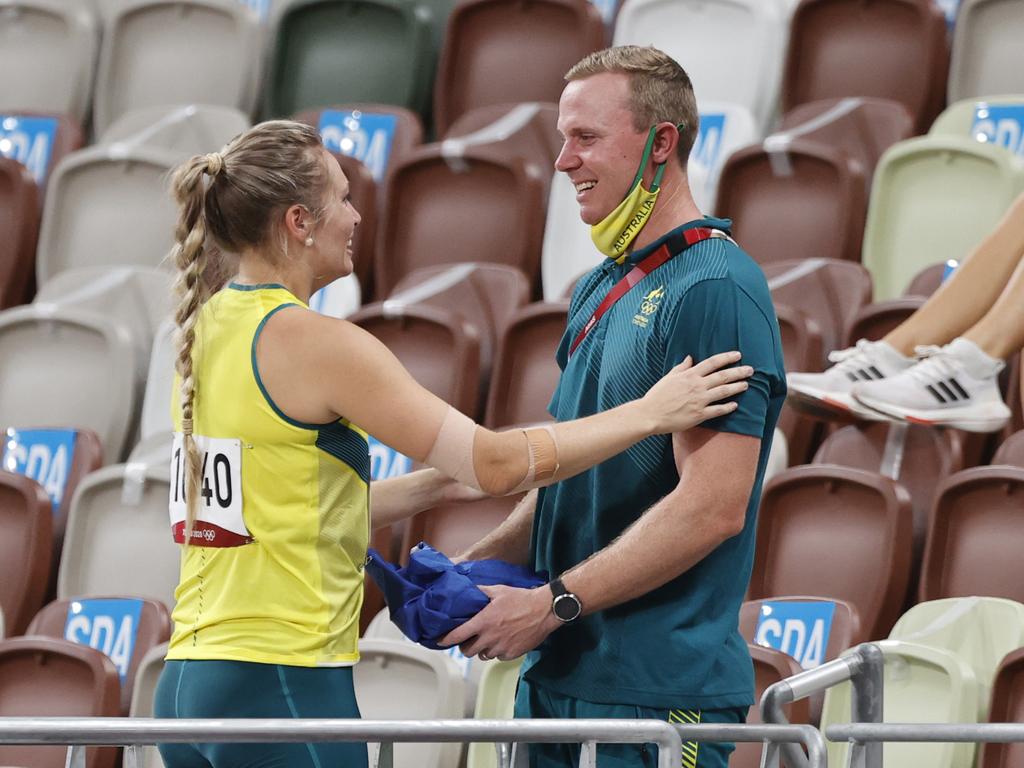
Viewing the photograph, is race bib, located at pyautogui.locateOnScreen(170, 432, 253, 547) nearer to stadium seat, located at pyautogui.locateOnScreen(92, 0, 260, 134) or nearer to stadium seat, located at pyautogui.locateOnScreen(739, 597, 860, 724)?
stadium seat, located at pyautogui.locateOnScreen(739, 597, 860, 724)

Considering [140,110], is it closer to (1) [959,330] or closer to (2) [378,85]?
(2) [378,85]

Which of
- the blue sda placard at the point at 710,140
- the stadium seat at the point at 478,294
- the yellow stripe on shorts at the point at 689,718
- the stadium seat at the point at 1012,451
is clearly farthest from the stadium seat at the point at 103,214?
the yellow stripe on shorts at the point at 689,718

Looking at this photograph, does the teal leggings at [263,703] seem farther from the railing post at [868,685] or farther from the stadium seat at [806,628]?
the stadium seat at [806,628]

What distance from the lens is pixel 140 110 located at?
6.38 m

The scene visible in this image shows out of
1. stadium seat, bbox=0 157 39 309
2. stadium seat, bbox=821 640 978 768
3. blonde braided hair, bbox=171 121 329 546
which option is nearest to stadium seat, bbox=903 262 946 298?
stadium seat, bbox=821 640 978 768

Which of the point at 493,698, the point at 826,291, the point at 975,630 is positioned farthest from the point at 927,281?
the point at 493,698

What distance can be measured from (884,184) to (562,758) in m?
2.92

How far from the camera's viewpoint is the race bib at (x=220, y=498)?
7.61ft

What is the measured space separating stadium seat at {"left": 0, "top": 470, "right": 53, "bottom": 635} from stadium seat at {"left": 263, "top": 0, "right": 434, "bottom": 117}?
6.59 feet

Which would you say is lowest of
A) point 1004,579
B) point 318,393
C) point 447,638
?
point 1004,579

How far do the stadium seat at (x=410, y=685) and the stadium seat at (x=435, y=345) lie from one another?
95cm

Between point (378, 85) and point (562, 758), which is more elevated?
point (378, 85)

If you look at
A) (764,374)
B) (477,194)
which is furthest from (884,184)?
(764,374)

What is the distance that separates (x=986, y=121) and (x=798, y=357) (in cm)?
110
